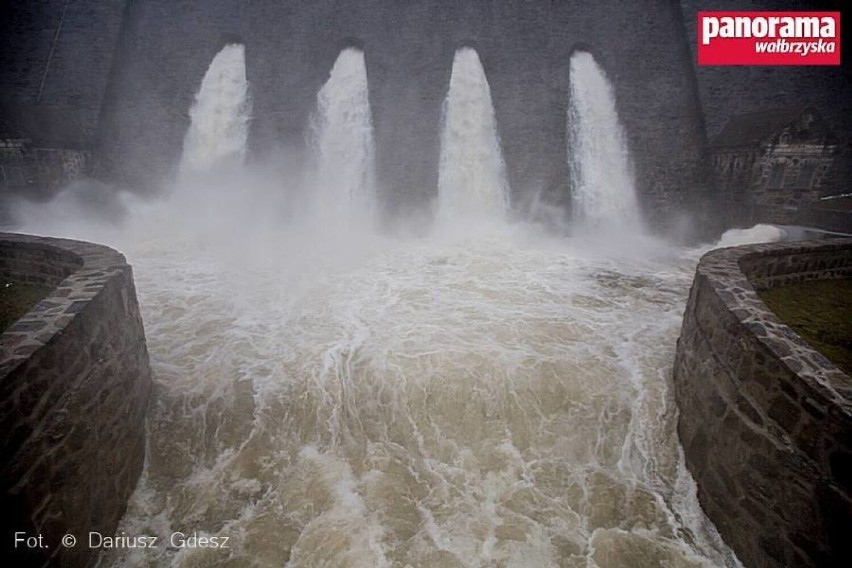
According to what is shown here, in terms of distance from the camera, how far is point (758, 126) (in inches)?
498

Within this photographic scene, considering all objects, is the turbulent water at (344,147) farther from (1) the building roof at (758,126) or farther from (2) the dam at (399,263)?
(1) the building roof at (758,126)

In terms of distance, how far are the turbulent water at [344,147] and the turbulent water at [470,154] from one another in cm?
232

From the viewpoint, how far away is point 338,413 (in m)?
5.29

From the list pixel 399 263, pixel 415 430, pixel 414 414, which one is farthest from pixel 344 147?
pixel 415 430

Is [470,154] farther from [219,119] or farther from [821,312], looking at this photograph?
[821,312]

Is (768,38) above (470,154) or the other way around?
above

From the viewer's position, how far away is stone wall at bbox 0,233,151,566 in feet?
9.79

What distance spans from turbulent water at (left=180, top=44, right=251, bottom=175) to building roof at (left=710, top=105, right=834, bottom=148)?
47.3ft

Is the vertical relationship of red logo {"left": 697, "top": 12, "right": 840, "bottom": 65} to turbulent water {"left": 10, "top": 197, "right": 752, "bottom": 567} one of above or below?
above

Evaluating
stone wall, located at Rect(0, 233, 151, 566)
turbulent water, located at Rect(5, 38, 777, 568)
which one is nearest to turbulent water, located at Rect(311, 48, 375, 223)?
turbulent water, located at Rect(5, 38, 777, 568)

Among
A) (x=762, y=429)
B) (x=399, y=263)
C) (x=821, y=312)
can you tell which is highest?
(x=399, y=263)

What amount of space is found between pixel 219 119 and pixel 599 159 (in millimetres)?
11871

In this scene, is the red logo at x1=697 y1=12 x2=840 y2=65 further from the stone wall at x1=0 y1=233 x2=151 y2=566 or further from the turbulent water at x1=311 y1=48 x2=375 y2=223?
the stone wall at x1=0 y1=233 x2=151 y2=566

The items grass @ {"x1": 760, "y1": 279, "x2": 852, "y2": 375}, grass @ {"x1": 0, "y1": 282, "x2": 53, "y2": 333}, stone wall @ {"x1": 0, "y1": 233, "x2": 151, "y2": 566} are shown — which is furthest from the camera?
grass @ {"x1": 0, "y1": 282, "x2": 53, "y2": 333}
